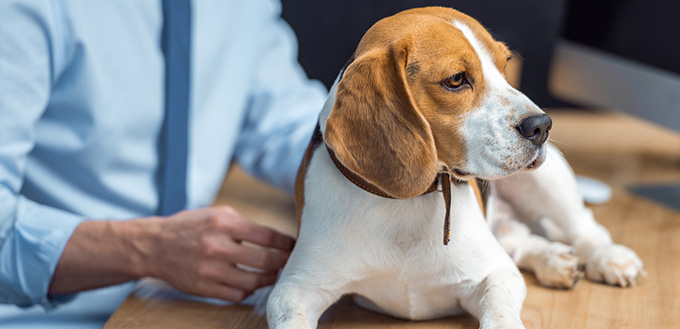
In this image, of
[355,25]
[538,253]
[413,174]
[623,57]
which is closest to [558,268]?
[538,253]

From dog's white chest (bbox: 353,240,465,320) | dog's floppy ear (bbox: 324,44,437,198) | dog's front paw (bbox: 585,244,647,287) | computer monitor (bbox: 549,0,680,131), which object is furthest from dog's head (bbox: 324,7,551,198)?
computer monitor (bbox: 549,0,680,131)

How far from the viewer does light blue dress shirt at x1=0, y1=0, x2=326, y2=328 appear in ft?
3.12

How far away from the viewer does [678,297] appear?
944 millimetres

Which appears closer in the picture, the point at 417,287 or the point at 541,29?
the point at 417,287

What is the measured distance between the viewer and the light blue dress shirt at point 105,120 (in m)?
0.95

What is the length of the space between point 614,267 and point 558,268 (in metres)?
0.09

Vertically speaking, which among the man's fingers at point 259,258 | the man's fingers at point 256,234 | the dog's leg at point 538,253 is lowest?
the dog's leg at point 538,253

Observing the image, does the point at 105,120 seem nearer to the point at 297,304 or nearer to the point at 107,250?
the point at 107,250

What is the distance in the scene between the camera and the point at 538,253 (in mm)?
977

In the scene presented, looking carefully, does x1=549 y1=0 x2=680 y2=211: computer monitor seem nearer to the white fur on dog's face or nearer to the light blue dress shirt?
the light blue dress shirt

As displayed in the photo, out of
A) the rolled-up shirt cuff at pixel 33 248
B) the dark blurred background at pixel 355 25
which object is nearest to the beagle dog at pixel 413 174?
the rolled-up shirt cuff at pixel 33 248

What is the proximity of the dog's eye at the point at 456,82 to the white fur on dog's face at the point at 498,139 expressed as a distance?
3cm

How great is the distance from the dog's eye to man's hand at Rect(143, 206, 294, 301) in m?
0.31

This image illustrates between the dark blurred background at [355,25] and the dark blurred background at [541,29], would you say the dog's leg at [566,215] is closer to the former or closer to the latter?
the dark blurred background at [541,29]
